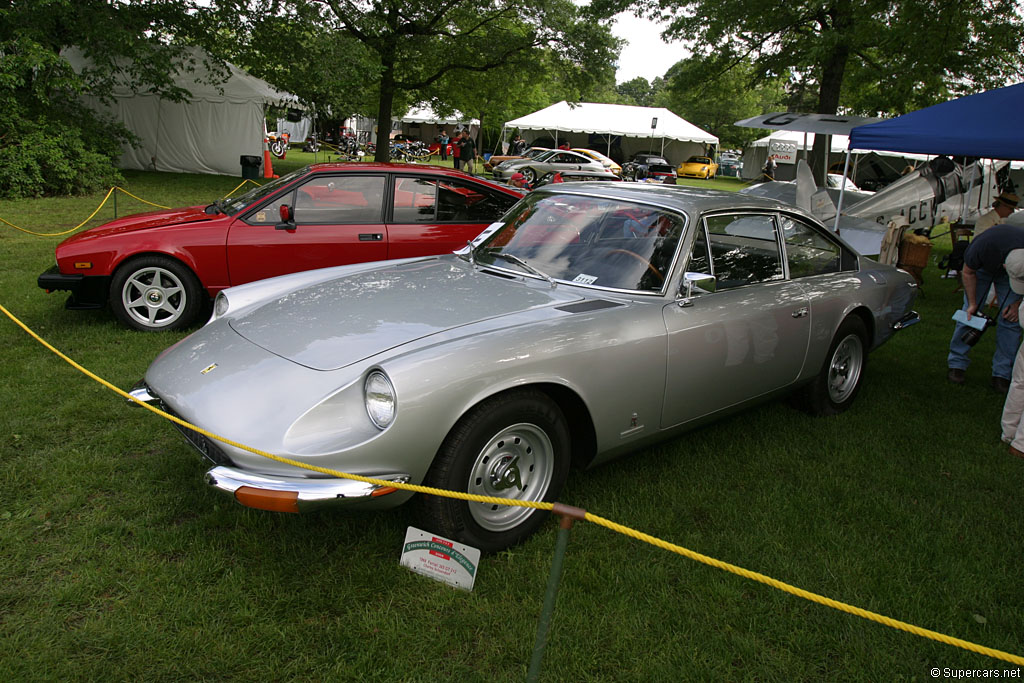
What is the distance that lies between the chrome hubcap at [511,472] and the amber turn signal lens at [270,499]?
2.30ft

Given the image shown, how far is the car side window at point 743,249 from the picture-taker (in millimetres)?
3969

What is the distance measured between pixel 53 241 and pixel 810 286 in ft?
32.5

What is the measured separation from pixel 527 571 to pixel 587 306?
1261 mm

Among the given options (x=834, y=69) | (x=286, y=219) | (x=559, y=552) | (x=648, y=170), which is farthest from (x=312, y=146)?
(x=559, y=552)

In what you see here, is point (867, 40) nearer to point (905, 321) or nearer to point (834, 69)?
point (834, 69)

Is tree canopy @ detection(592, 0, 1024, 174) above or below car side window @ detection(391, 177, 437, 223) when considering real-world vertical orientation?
above

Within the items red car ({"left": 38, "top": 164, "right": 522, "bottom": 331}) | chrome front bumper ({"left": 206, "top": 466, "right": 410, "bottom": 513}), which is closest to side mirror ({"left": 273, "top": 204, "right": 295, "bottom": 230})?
red car ({"left": 38, "top": 164, "right": 522, "bottom": 331})

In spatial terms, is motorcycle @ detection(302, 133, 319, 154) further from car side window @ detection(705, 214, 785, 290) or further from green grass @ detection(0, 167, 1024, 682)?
car side window @ detection(705, 214, 785, 290)

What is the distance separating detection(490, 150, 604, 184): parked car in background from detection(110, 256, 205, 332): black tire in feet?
65.4

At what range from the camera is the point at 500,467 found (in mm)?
2977

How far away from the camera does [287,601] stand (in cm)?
271

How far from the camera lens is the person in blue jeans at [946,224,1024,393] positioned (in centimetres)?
541

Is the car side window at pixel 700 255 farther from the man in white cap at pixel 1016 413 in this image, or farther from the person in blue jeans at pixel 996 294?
the person in blue jeans at pixel 996 294

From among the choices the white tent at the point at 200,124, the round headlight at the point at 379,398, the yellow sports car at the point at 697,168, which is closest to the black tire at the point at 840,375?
the round headlight at the point at 379,398
